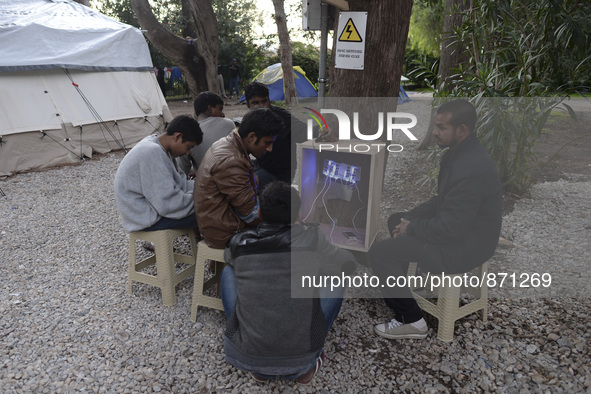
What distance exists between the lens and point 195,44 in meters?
11.7

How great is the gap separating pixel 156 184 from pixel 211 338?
1134mm

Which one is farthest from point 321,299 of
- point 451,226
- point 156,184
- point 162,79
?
point 162,79

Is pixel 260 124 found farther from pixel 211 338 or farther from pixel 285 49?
pixel 285 49

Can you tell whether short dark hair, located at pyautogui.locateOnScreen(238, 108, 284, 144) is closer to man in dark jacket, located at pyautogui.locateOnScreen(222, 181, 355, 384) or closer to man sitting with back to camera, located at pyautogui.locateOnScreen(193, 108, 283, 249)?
man sitting with back to camera, located at pyautogui.locateOnScreen(193, 108, 283, 249)

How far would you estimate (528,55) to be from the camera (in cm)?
446

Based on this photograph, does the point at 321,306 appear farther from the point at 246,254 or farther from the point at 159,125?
the point at 159,125

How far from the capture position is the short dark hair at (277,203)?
2070mm

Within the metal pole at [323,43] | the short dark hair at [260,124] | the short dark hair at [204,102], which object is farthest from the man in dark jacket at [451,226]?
the short dark hair at [204,102]

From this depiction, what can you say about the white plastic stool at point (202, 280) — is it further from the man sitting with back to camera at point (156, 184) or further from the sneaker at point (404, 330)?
the sneaker at point (404, 330)

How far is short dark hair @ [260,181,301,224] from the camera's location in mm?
2070

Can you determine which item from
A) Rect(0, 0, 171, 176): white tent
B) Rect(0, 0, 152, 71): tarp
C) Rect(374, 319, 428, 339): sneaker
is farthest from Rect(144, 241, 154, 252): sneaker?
Rect(0, 0, 152, 71): tarp

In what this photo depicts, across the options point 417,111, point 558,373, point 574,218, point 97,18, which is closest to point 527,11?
point 574,218

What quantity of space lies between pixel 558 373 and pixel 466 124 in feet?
4.95

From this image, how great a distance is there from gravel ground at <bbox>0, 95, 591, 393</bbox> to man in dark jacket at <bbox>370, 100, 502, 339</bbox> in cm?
29
